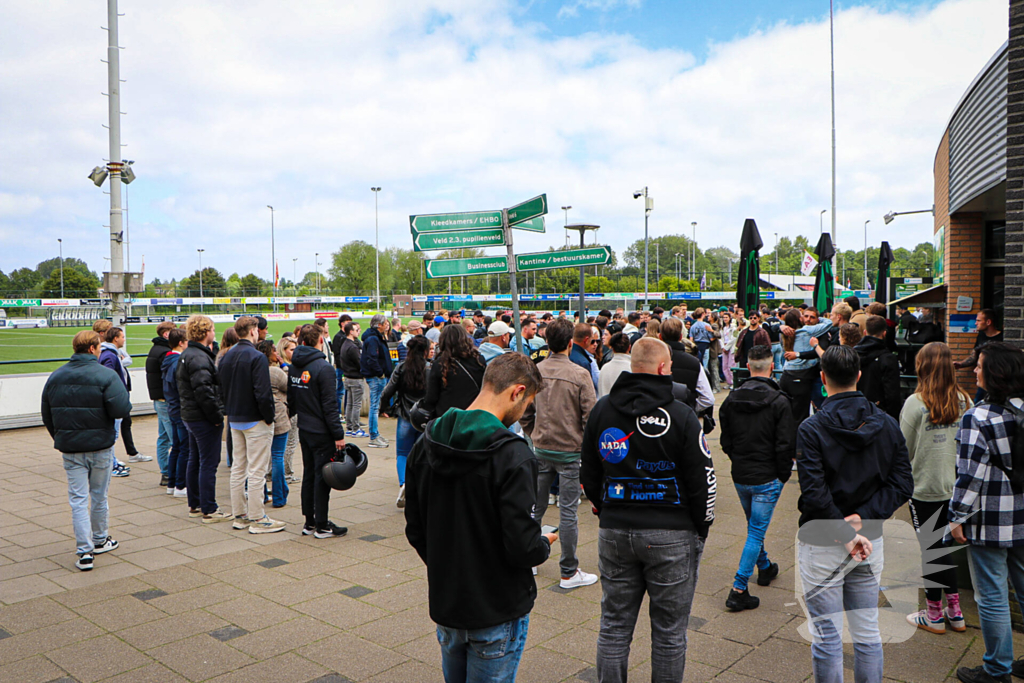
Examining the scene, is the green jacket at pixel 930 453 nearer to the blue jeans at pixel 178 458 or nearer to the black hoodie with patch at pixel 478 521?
the black hoodie with patch at pixel 478 521

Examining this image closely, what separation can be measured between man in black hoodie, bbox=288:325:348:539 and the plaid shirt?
15.9ft

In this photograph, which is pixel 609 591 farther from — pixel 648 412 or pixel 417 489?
pixel 417 489

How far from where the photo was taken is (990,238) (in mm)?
10055

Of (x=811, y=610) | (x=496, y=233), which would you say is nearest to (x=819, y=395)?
(x=496, y=233)

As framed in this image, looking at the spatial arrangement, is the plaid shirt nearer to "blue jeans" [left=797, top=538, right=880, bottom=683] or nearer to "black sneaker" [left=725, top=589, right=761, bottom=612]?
"blue jeans" [left=797, top=538, right=880, bottom=683]

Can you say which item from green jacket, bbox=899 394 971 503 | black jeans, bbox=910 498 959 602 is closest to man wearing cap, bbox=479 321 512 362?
green jacket, bbox=899 394 971 503

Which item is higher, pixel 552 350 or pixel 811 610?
pixel 552 350

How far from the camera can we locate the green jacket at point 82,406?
18.7ft

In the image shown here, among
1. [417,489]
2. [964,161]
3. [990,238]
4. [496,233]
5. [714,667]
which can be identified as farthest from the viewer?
[990,238]

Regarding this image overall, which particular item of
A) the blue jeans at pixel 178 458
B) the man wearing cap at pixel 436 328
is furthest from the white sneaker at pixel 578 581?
the man wearing cap at pixel 436 328

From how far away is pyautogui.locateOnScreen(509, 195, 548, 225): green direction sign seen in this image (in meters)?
6.44

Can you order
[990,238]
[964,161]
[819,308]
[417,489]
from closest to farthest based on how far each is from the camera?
1. [417,489]
2. [964,161]
3. [990,238]
4. [819,308]

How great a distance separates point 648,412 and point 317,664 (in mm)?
2554

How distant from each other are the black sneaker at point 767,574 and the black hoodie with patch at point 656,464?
2.47 m
